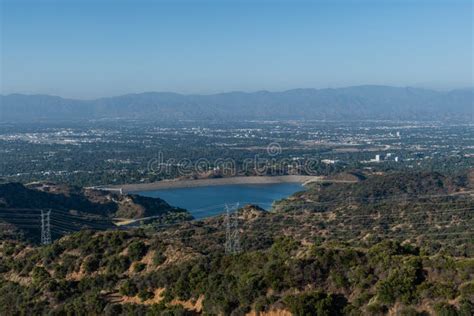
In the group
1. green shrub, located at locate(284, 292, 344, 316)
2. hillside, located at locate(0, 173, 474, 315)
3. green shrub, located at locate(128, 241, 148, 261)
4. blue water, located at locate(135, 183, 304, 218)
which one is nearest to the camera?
green shrub, located at locate(284, 292, 344, 316)

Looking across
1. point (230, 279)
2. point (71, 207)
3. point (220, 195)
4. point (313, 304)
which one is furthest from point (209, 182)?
point (313, 304)

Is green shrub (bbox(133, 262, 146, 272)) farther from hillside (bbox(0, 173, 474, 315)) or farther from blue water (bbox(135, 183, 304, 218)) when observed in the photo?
blue water (bbox(135, 183, 304, 218))

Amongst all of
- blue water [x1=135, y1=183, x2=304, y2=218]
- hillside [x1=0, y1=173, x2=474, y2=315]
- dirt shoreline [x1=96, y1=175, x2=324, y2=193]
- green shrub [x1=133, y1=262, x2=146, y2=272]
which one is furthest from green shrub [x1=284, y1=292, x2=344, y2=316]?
dirt shoreline [x1=96, y1=175, x2=324, y2=193]

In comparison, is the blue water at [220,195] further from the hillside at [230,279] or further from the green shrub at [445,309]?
the green shrub at [445,309]

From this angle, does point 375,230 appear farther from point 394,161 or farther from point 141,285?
point 394,161

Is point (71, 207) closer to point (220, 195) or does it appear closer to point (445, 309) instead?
point (220, 195)

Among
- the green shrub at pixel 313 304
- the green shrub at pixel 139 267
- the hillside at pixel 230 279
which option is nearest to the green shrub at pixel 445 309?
the hillside at pixel 230 279

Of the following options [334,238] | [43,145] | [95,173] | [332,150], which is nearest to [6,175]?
[95,173]
